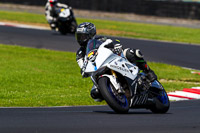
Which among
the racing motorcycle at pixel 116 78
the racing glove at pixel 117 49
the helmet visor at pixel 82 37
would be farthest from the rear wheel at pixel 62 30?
the racing glove at pixel 117 49

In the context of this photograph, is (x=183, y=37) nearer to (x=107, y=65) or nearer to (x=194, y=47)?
(x=194, y=47)

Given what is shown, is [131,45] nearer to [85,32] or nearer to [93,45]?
[85,32]

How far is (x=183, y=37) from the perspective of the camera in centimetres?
2783

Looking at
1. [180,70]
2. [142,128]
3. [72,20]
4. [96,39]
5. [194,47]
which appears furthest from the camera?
[72,20]

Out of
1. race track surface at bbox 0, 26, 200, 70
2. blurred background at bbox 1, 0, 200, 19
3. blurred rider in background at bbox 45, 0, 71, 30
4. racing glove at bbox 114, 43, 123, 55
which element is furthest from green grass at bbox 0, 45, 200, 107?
blurred background at bbox 1, 0, 200, 19

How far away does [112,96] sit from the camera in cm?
799

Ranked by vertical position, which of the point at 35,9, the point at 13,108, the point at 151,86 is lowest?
the point at 35,9

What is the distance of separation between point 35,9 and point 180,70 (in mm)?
27844

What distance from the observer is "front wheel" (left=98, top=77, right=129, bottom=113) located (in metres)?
7.96

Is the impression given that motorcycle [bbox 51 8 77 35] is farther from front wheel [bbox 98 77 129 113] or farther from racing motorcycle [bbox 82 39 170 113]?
front wheel [bbox 98 77 129 113]

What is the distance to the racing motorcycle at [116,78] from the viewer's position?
8.07 meters

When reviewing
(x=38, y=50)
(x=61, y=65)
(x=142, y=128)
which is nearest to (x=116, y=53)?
(x=142, y=128)

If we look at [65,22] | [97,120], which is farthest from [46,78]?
[65,22]

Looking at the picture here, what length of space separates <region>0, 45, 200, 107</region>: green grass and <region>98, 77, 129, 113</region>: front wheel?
2.49 meters
